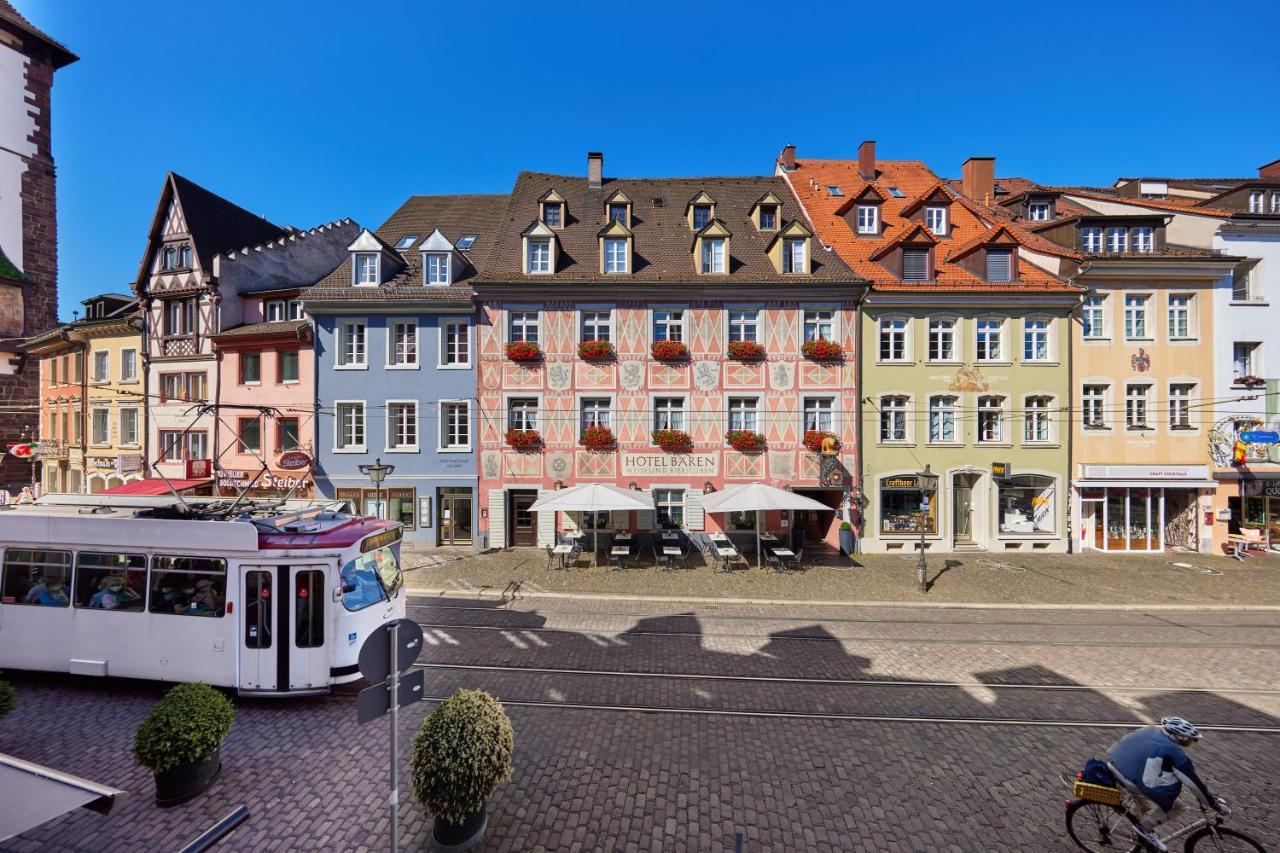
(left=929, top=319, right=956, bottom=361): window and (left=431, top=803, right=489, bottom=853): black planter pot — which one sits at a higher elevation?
(left=929, top=319, right=956, bottom=361): window

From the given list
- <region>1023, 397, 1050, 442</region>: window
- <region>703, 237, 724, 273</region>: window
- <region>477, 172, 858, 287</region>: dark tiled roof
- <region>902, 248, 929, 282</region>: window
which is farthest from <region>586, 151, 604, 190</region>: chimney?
<region>1023, 397, 1050, 442</region>: window

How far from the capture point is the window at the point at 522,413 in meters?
19.7

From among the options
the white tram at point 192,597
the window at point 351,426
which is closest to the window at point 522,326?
the window at point 351,426

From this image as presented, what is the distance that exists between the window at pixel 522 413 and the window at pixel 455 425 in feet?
5.15

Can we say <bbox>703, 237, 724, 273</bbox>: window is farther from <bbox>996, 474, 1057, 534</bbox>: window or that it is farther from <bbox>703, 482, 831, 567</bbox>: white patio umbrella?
<bbox>996, 474, 1057, 534</bbox>: window

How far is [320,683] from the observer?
25.2ft

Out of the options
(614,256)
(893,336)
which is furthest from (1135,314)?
(614,256)

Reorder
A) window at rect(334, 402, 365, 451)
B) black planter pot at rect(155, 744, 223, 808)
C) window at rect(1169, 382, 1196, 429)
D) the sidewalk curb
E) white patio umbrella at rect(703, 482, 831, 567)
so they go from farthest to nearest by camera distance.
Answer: window at rect(334, 402, 365, 451) → window at rect(1169, 382, 1196, 429) → white patio umbrella at rect(703, 482, 831, 567) → the sidewalk curb → black planter pot at rect(155, 744, 223, 808)

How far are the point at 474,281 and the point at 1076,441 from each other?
22735 millimetres

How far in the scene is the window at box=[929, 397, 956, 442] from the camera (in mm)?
19453

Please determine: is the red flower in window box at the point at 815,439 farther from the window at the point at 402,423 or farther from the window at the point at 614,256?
the window at the point at 402,423

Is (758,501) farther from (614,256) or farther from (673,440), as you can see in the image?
(614,256)

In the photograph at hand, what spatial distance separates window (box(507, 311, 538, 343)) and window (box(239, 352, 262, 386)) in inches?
414

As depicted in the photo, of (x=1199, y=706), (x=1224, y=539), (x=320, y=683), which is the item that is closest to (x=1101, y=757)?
(x=1199, y=706)
